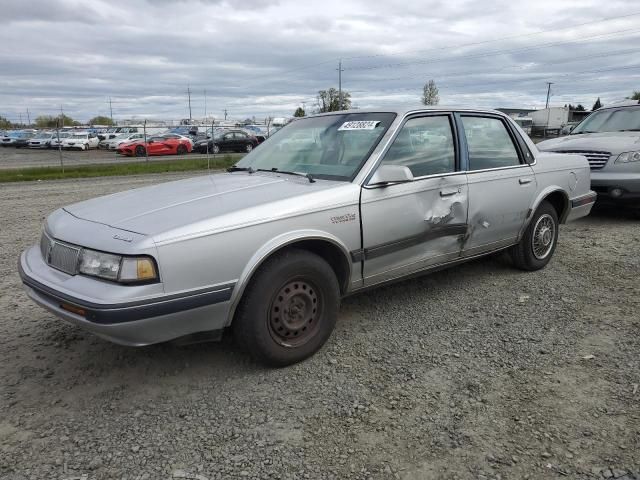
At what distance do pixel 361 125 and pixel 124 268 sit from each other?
2145 mm

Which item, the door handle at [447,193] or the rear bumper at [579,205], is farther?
the rear bumper at [579,205]

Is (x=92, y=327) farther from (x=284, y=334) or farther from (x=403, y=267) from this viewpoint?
(x=403, y=267)

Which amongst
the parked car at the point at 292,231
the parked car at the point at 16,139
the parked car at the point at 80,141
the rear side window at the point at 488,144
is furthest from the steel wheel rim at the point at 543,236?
the parked car at the point at 16,139

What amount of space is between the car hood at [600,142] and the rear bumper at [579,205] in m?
2.23

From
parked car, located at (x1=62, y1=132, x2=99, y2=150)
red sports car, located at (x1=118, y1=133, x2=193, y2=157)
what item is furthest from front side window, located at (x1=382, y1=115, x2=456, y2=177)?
parked car, located at (x1=62, y1=132, x2=99, y2=150)

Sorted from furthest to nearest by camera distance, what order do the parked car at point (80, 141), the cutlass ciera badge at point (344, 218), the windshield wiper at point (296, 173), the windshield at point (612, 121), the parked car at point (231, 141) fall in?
the parked car at point (80, 141) → the parked car at point (231, 141) → the windshield at point (612, 121) → the windshield wiper at point (296, 173) → the cutlass ciera badge at point (344, 218)

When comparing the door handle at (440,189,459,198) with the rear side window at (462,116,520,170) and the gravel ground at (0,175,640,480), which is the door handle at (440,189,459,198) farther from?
the gravel ground at (0,175,640,480)

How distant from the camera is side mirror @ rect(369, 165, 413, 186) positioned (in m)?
3.57

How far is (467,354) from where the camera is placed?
11.5 feet

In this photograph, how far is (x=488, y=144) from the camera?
4711mm

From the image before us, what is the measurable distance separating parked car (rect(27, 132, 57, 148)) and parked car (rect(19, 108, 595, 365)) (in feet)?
122

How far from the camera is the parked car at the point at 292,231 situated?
278cm

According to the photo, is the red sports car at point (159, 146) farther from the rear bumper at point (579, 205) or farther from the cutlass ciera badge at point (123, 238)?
the cutlass ciera badge at point (123, 238)

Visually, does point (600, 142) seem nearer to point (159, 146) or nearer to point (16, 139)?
point (159, 146)
